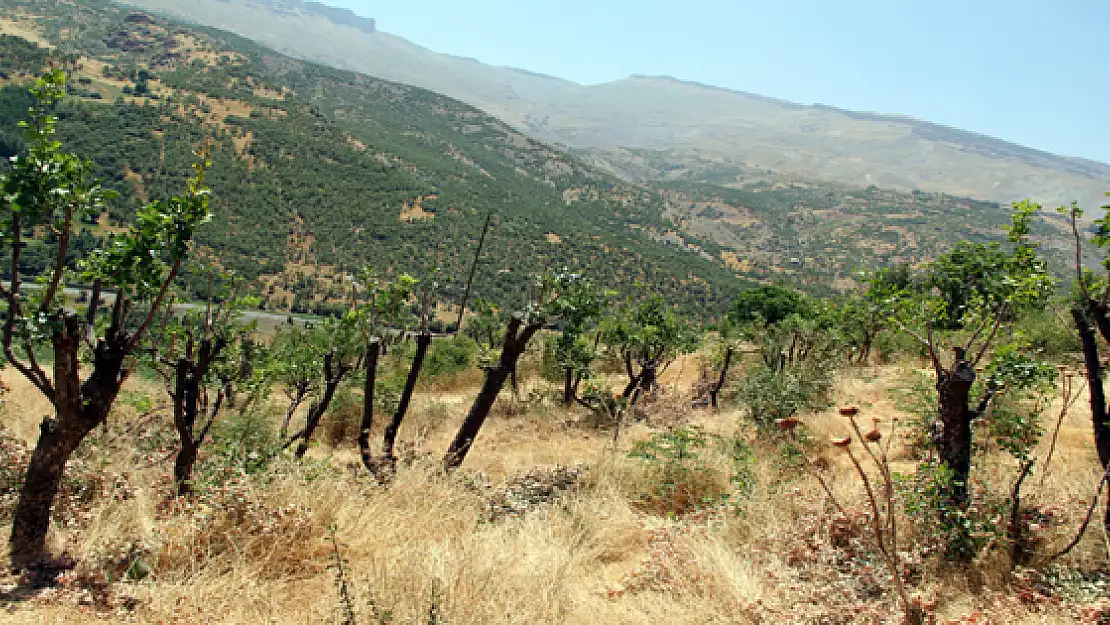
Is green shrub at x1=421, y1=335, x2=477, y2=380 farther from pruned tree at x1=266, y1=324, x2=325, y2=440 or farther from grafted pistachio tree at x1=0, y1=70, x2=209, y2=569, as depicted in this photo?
grafted pistachio tree at x1=0, y1=70, x2=209, y2=569

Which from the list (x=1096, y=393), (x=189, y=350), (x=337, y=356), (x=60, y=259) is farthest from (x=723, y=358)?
(x=60, y=259)

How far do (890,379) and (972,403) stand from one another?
7.29 metres

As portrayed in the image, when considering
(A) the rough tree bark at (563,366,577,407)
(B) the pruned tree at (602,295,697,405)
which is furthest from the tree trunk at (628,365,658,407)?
(A) the rough tree bark at (563,366,577,407)

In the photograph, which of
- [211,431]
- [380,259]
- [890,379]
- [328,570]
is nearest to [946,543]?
[328,570]

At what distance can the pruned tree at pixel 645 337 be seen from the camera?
1705 cm

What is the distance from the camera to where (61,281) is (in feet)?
13.4

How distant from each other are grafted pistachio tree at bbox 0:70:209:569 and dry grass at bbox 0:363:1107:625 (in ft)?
1.75

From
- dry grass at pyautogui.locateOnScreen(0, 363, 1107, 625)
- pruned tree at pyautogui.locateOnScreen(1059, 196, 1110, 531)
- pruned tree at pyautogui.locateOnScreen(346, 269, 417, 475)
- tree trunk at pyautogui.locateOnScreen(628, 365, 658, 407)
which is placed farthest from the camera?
tree trunk at pyautogui.locateOnScreen(628, 365, 658, 407)

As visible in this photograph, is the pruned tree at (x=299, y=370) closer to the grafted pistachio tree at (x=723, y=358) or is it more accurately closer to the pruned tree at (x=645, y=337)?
the pruned tree at (x=645, y=337)

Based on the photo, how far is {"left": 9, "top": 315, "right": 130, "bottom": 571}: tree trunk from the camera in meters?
3.47

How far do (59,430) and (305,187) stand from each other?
10016 cm

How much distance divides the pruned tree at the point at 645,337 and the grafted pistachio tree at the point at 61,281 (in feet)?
44.6

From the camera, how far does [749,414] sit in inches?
511

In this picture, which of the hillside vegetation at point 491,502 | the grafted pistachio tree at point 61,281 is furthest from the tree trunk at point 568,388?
the grafted pistachio tree at point 61,281
